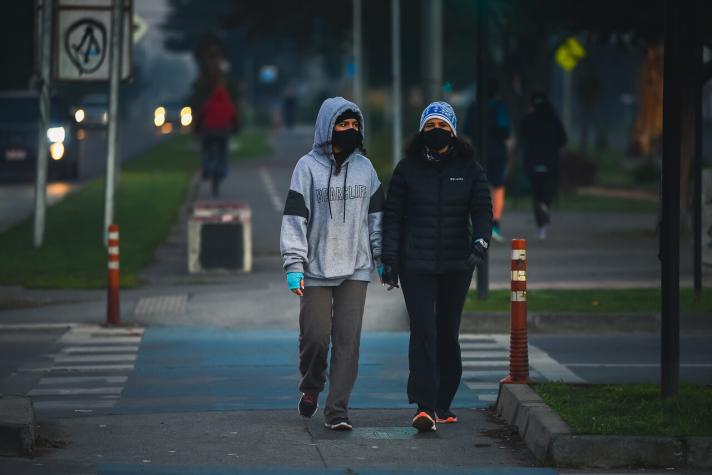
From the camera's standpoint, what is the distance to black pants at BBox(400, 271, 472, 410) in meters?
9.64

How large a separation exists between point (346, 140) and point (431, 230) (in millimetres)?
688

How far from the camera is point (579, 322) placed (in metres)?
15.4

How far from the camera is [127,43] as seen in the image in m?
24.3

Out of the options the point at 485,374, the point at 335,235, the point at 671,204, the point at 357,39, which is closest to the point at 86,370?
the point at 485,374

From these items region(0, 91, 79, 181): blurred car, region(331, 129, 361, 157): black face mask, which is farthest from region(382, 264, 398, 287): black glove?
region(0, 91, 79, 181): blurred car

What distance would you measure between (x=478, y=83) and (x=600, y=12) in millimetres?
7007

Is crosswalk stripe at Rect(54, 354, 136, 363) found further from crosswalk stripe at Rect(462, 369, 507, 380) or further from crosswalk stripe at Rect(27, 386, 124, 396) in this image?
crosswalk stripe at Rect(462, 369, 507, 380)

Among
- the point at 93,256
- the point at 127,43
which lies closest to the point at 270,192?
the point at 127,43

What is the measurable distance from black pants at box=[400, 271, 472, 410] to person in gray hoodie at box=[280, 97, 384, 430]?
0.83 feet

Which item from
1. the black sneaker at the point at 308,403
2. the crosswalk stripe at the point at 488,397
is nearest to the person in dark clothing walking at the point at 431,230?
the black sneaker at the point at 308,403

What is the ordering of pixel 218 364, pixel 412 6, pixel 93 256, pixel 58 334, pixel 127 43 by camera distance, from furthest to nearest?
1. pixel 412 6
2. pixel 127 43
3. pixel 93 256
4. pixel 58 334
5. pixel 218 364

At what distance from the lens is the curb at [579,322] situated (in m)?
15.3

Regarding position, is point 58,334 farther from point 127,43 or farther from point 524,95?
point 524,95

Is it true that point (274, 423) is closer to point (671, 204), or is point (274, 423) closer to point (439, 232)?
point (439, 232)
